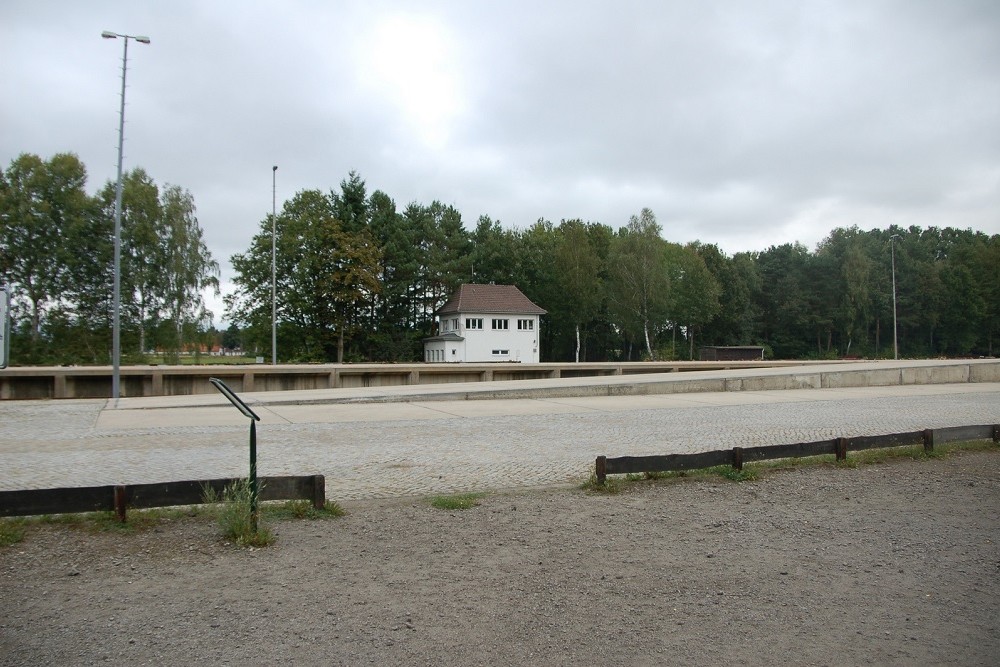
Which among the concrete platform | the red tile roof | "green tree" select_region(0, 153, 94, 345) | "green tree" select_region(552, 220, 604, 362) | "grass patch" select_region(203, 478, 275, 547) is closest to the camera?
"grass patch" select_region(203, 478, 275, 547)

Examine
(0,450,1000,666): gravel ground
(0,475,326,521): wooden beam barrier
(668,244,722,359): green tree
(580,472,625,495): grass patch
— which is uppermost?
(668,244,722,359): green tree

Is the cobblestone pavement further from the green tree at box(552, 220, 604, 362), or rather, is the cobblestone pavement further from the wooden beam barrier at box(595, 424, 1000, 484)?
the green tree at box(552, 220, 604, 362)

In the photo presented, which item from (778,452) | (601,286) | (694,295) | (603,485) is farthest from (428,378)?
(694,295)

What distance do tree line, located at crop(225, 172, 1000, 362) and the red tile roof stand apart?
3.91 metres

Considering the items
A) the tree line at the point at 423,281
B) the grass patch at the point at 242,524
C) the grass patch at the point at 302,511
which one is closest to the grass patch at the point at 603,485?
the grass patch at the point at 302,511

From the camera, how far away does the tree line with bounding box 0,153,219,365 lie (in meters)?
49.6

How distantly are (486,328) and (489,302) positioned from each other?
244 centimetres

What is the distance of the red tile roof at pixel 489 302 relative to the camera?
6338cm

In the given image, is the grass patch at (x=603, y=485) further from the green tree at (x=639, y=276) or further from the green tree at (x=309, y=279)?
the green tree at (x=639, y=276)

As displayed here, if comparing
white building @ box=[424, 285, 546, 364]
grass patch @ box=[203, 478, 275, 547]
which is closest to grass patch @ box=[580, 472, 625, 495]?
grass patch @ box=[203, 478, 275, 547]

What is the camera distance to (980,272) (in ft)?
271

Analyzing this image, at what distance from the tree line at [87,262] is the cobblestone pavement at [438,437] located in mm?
35056

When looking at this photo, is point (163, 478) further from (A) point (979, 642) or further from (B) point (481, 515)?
(A) point (979, 642)

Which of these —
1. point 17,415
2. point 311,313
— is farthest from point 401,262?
point 17,415
